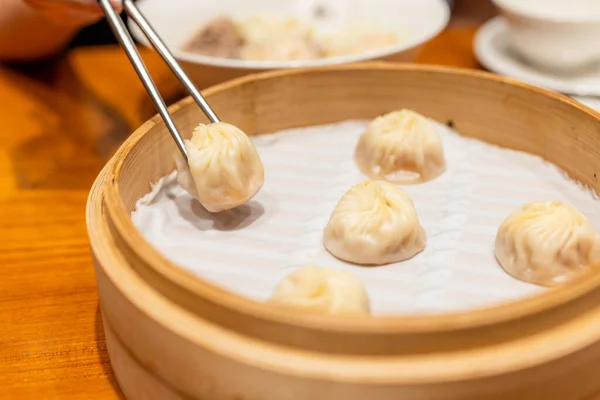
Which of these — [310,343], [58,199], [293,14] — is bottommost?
[58,199]

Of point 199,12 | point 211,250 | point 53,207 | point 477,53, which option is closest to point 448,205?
point 211,250

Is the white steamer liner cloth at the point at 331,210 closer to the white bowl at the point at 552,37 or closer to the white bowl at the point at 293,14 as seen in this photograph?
the white bowl at the point at 293,14

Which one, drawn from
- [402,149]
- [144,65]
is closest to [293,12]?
[402,149]

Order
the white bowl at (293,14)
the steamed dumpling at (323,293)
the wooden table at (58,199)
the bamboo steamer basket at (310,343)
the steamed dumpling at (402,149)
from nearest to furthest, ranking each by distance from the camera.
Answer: the bamboo steamer basket at (310,343) → the steamed dumpling at (323,293) → the wooden table at (58,199) → the steamed dumpling at (402,149) → the white bowl at (293,14)

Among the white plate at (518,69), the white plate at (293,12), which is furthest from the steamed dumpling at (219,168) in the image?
the white plate at (518,69)

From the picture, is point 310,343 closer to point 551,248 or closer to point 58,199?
point 551,248

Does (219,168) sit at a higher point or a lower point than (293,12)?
higher
